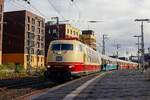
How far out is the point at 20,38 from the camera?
10806 centimetres

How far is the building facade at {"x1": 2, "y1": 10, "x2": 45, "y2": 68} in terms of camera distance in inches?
4208

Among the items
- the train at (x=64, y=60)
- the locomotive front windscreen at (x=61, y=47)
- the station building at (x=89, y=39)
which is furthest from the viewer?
the station building at (x=89, y=39)

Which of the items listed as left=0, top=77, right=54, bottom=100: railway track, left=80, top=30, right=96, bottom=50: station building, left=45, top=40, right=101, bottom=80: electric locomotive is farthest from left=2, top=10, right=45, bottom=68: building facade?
left=45, top=40, right=101, bottom=80: electric locomotive

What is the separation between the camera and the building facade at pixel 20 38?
107m

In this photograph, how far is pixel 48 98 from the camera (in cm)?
1692

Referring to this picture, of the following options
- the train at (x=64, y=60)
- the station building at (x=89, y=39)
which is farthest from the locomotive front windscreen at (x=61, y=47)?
the station building at (x=89, y=39)


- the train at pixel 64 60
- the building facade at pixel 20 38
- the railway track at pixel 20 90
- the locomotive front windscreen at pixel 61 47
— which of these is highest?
the building facade at pixel 20 38

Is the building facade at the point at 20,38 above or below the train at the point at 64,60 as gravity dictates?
above

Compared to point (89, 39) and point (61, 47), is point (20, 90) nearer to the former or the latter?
point (61, 47)

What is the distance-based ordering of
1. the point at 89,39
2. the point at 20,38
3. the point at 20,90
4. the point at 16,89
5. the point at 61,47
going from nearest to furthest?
1. the point at 20,90
2. the point at 16,89
3. the point at 61,47
4. the point at 20,38
5. the point at 89,39

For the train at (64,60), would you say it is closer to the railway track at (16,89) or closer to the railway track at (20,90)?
the railway track at (20,90)

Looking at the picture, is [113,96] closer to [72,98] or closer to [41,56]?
[72,98]

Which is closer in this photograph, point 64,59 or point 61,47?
point 64,59

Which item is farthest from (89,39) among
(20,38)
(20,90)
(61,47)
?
(20,90)
